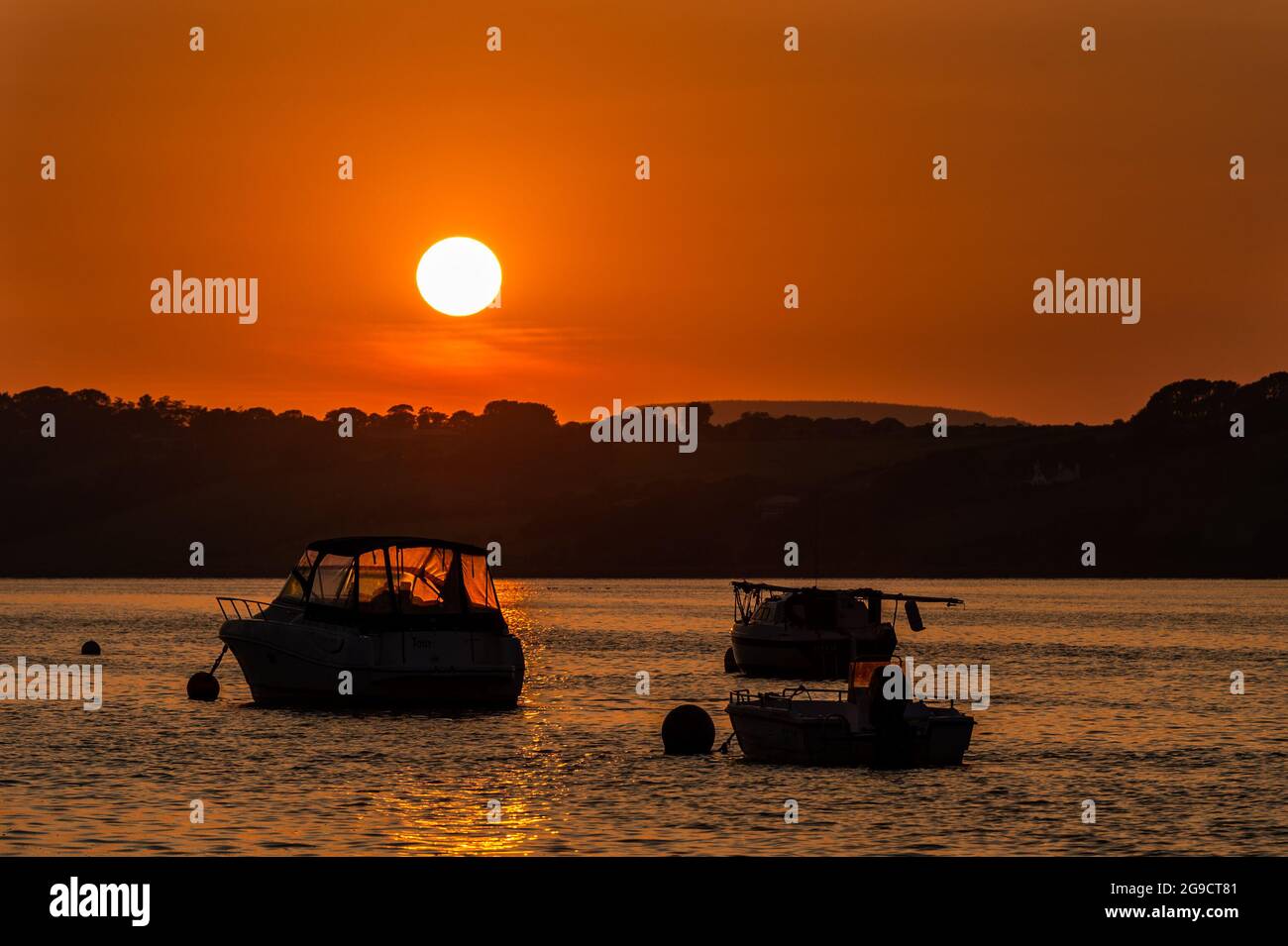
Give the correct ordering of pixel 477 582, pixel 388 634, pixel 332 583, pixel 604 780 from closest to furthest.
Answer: pixel 604 780, pixel 388 634, pixel 477 582, pixel 332 583

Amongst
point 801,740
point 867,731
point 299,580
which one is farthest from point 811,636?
point 867,731

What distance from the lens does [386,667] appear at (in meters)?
56.2

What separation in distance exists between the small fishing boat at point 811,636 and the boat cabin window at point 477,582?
72.8 ft

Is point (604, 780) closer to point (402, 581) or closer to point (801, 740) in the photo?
point (801, 740)

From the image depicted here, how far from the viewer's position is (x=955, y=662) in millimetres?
100312

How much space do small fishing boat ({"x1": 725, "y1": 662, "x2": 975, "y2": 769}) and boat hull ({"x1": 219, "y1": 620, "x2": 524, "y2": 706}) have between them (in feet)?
46.2

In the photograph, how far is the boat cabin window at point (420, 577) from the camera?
189 feet

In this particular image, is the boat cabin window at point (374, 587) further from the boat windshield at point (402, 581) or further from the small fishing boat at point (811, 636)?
the small fishing boat at point (811, 636)

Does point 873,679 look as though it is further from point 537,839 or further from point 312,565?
point 312,565

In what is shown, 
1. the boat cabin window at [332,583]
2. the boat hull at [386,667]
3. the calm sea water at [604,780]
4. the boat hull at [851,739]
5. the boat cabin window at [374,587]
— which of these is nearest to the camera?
the calm sea water at [604,780]

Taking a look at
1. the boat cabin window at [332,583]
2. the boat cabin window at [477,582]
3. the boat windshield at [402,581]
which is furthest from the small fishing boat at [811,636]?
the boat cabin window at [332,583]

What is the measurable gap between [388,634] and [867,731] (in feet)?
62.9
